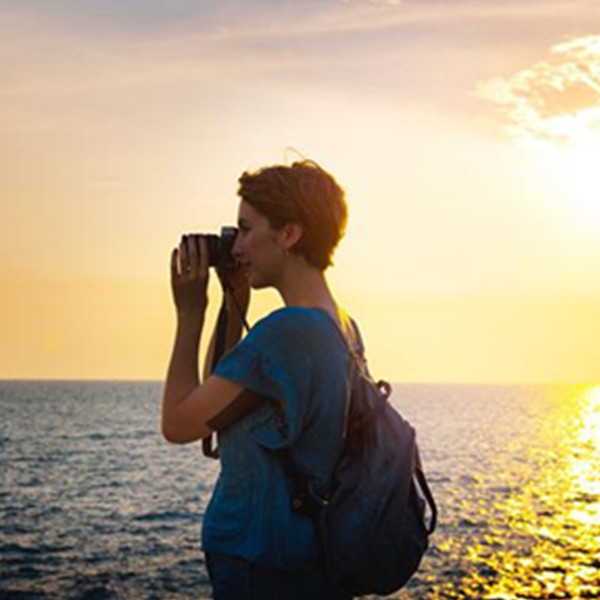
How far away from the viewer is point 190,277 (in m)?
3.36

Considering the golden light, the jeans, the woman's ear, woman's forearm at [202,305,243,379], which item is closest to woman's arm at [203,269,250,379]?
woman's forearm at [202,305,243,379]

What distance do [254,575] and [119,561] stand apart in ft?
83.9

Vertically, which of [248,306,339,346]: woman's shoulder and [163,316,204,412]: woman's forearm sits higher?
[248,306,339,346]: woman's shoulder

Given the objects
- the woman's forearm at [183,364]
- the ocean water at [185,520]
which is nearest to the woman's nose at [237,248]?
the woman's forearm at [183,364]

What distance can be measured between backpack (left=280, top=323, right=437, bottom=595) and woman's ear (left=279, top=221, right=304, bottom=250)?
377 millimetres

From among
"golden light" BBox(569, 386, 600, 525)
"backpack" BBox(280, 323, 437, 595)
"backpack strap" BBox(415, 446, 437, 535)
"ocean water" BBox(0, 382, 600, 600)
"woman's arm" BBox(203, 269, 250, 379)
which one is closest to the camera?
"backpack" BBox(280, 323, 437, 595)

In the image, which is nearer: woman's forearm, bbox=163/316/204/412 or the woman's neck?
woman's forearm, bbox=163/316/204/412

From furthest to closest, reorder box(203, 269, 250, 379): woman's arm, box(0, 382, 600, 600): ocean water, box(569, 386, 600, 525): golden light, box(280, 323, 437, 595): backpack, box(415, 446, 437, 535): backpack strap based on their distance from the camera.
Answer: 1. box(569, 386, 600, 525): golden light
2. box(0, 382, 600, 600): ocean water
3. box(203, 269, 250, 379): woman's arm
4. box(415, 446, 437, 535): backpack strap
5. box(280, 323, 437, 595): backpack

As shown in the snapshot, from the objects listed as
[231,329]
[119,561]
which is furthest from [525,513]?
[231,329]

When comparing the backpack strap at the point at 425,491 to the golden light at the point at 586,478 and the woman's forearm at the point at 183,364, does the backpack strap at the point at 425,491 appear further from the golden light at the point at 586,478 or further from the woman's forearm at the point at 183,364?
the golden light at the point at 586,478

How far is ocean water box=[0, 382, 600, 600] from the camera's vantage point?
2467 centimetres

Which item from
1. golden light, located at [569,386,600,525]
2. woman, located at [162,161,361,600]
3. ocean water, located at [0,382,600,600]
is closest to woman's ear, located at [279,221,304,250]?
woman, located at [162,161,361,600]

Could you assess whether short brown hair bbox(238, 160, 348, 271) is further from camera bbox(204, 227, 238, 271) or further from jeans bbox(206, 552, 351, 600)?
jeans bbox(206, 552, 351, 600)

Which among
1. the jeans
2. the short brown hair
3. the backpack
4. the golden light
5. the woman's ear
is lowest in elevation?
the golden light
